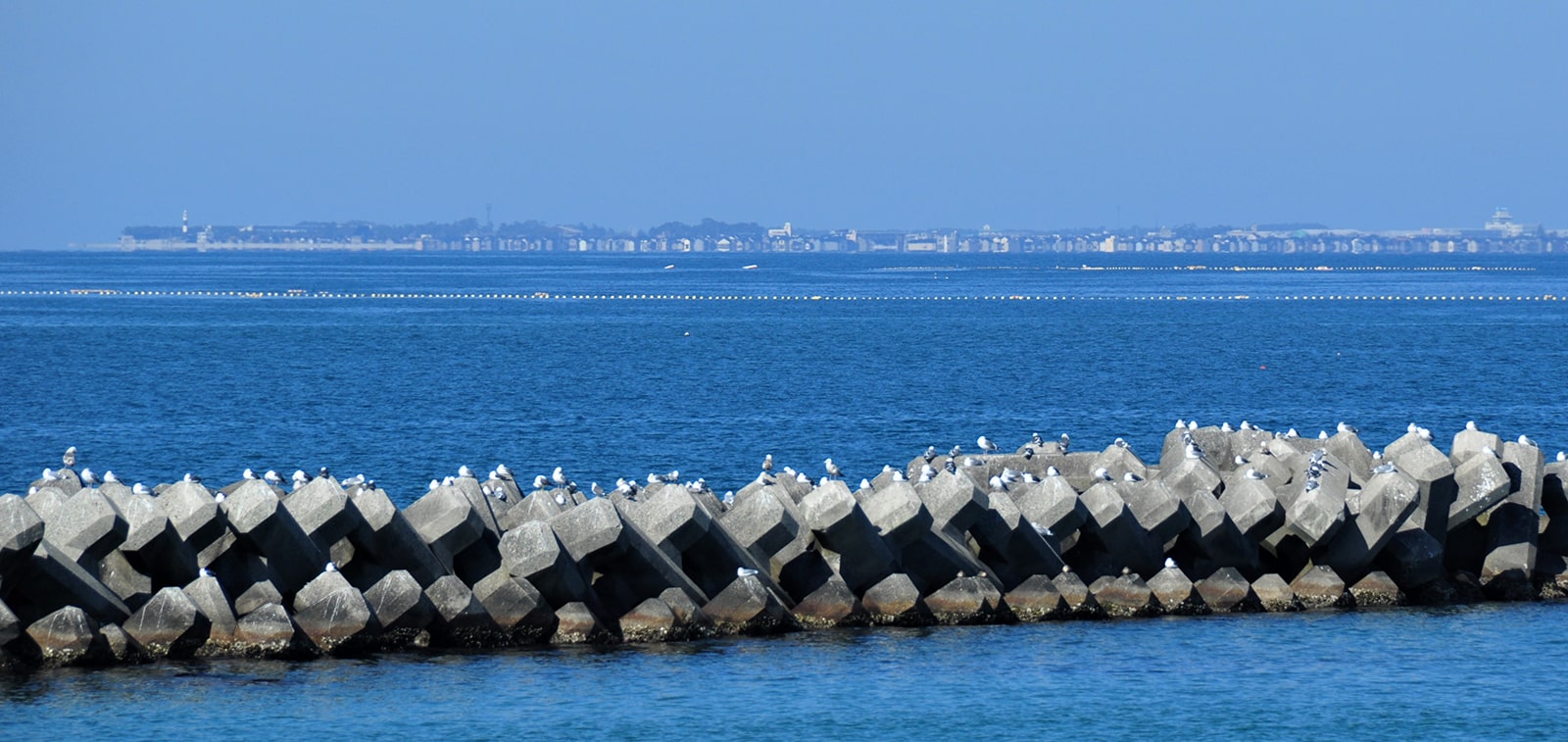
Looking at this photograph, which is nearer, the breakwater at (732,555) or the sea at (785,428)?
the sea at (785,428)

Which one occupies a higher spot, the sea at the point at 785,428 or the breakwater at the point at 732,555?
the breakwater at the point at 732,555

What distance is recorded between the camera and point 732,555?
2038 centimetres

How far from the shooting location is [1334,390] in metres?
60.2

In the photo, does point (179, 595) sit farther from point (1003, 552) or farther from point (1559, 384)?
point (1559, 384)

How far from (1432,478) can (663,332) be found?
75396mm

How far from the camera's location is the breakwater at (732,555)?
18.7 m

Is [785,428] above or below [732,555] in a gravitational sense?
below

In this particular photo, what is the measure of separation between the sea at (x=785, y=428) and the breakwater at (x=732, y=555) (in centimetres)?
38

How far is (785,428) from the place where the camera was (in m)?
47.5

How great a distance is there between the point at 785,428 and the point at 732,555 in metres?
27.1

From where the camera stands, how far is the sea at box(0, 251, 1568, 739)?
701 inches

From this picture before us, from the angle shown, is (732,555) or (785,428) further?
(785,428)

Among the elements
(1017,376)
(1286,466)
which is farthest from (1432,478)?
(1017,376)

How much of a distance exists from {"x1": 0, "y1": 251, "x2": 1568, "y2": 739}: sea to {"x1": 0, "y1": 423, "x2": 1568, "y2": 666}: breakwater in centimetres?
38
